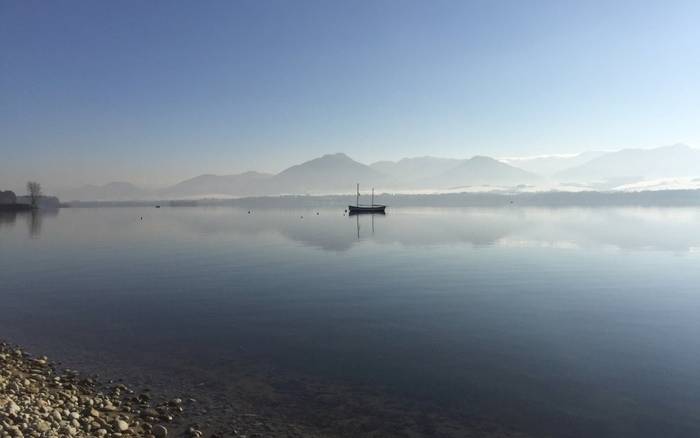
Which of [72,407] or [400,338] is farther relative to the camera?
[400,338]

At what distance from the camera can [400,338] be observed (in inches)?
867

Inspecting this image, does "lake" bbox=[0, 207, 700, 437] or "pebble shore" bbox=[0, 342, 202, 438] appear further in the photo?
"lake" bbox=[0, 207, 700, 437]

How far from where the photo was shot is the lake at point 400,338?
14750mm

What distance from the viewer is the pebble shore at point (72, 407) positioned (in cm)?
1175

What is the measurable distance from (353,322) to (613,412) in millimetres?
13240

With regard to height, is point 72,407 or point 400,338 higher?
point 72,407

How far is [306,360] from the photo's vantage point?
19297mm

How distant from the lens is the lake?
581 inches

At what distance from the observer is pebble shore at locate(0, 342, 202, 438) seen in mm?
11750

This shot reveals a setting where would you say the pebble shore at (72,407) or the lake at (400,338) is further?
the lake at (400,338)

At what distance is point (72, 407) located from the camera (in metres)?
13.6

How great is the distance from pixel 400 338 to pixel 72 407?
44.2 feet

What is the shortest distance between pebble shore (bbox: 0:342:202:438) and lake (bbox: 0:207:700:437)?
142 cm

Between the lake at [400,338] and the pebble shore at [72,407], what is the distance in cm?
142
